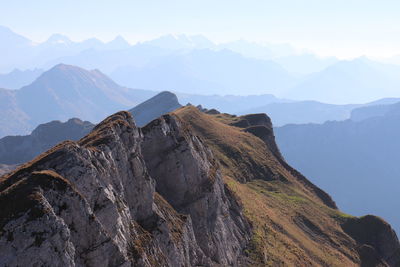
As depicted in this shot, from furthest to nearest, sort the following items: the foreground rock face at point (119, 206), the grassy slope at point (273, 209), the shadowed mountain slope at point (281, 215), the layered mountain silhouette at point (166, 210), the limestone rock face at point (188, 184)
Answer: the shadowed mountain slope at point (281, 215), the grassy slope at point (273, 209), the limestone rock face at point (188, 184), the layered mountain silhouette at point (166, 210), the foreground rock face at point (119, 206)

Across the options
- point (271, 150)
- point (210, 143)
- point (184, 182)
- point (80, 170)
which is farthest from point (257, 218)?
point (271, 150)

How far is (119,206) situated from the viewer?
33.2 metres

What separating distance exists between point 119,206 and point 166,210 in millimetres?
11219

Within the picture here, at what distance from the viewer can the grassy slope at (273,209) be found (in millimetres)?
66625

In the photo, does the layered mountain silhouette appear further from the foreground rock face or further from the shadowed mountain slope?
the shadowed mountain slope

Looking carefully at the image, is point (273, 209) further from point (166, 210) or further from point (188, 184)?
point (166, 210)

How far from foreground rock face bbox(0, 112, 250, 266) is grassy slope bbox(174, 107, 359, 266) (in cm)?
925

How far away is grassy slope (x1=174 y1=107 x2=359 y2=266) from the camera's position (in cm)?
6662

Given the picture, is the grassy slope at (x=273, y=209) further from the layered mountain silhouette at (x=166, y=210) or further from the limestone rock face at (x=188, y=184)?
the limestone rock face at (x=188, y=184)

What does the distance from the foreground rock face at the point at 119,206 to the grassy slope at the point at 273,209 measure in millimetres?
9250

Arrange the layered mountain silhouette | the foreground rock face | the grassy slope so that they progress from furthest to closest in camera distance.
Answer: the grassy slope, the layered mountain silhouette, the foreground rock face

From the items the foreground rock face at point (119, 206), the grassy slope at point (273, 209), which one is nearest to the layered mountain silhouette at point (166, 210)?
the foreground rock face at point (119, 206)

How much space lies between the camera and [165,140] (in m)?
51.7

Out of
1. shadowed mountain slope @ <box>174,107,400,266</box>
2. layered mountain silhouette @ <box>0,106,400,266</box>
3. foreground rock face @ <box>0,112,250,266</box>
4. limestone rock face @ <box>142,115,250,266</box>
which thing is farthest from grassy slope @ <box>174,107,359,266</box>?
foreground rock face @ <box>0,112,250,266</box>
